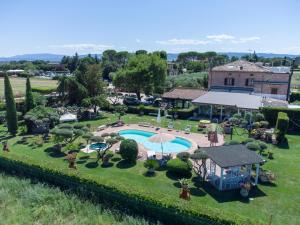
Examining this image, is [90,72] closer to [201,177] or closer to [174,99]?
[174,99]

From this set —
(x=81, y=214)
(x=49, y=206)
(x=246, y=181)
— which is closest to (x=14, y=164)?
(x=49, y=206)

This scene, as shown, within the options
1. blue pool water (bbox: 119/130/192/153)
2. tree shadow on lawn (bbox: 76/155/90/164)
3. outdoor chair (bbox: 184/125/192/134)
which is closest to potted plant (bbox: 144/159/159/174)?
tree shadow on lawn (bbox: 76/155/90/164)

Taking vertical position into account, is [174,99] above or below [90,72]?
below

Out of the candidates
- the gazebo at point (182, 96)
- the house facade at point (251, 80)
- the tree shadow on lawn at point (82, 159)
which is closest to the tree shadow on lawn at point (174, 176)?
the tree shadow on lawn at point (82, 159)

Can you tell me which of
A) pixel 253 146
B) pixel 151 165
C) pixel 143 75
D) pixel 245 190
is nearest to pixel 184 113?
pixel 143 75

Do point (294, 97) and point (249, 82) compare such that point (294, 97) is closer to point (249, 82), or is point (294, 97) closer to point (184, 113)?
point (249, 82)

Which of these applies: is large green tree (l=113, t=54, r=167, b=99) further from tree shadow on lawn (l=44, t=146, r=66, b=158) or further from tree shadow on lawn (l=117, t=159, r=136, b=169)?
tree shadow on lawn (l=117, t=159, r=136, b=169)
